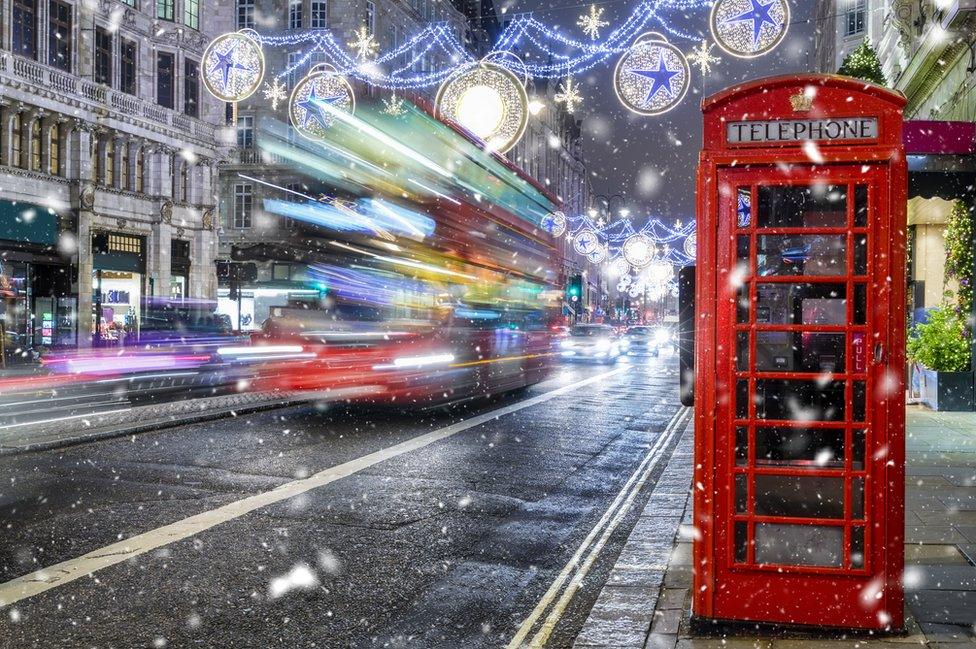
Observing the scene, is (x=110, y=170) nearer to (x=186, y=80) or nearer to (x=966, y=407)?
(x=186, y=80)

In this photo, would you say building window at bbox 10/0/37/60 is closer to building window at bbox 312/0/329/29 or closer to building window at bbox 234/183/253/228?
building window at bbox 234/183/253/228

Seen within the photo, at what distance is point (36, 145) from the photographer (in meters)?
33.2

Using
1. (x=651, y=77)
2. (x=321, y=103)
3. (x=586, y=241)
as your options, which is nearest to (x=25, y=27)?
(x=586, y=241)

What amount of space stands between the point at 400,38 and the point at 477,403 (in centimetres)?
4119

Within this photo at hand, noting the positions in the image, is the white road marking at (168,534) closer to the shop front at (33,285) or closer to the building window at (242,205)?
the shop front at (33,285)

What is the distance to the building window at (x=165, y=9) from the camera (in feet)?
130

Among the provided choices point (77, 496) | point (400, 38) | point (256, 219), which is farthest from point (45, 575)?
point (400, 38)

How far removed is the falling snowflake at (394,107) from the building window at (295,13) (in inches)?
1649

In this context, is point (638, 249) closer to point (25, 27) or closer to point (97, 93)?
point (97, 93)

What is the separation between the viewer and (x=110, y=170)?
3719 cm

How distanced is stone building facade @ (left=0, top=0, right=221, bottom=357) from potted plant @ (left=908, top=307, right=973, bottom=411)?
25.6 meters

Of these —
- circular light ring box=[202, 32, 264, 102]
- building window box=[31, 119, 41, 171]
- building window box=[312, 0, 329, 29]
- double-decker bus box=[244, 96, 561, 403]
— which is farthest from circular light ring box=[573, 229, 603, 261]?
building window box=[312, 0, 329, 29]

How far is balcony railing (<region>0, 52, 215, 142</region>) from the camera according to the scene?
31.7m

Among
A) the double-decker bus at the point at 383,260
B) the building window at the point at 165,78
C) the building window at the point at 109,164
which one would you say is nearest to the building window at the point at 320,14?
the building window at the point at 165,78
